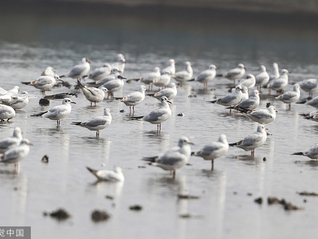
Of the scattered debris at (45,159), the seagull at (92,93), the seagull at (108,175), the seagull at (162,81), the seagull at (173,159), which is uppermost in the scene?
the seagull at (162,81)

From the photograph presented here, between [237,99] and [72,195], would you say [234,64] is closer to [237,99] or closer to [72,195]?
[237,99]

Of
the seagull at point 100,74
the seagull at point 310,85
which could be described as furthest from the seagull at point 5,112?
the seagull at point 310,85

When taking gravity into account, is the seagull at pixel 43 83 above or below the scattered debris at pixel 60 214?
above

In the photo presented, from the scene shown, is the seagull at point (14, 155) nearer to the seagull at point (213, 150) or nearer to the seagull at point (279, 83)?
the seagull at point (213, 150)

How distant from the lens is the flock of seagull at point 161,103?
1619 centimetres

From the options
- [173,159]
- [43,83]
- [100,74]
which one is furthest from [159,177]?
[100,74]

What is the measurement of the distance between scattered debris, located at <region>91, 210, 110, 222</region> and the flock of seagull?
2.33 meters

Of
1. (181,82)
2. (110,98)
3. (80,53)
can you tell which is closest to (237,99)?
(110,98)

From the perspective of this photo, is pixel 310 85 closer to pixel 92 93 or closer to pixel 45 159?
pixel 92 93

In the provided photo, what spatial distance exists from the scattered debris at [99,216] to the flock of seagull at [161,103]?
2.33 metres

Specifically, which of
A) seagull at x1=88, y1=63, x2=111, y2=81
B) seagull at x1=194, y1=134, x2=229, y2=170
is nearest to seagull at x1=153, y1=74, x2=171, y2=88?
seagull at x1=88, y1=63, x2=111, y2=81

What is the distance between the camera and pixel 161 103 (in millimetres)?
23734

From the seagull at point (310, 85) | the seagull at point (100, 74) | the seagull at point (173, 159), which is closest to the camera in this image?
the seagull at point (173, 159)

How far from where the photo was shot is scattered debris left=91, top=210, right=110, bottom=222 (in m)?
13.2
